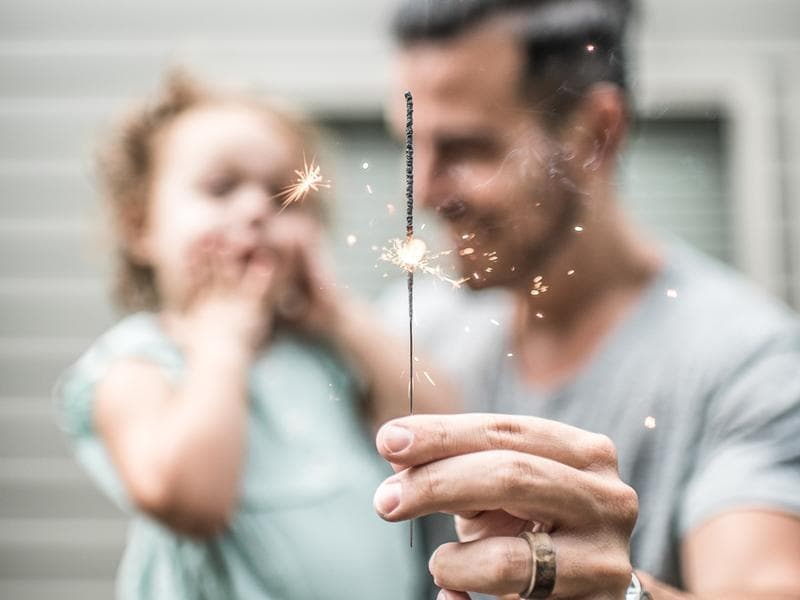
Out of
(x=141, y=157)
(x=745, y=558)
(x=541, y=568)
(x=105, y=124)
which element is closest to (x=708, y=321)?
(x=745, y=558)

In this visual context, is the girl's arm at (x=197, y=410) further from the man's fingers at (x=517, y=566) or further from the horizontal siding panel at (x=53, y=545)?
the horizontal siding panel at (x=53, y=545)

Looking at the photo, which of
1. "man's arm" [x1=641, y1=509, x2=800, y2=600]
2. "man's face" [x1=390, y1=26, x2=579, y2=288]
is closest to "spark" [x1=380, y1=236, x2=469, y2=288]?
"man's face" [x1=390, y1=26, x2=579, y2=288]

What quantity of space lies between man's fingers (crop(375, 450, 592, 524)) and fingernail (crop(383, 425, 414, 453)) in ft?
0.05

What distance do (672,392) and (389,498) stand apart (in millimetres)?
286

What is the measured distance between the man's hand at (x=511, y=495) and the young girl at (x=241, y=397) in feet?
0.47

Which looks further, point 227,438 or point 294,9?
point 294,9

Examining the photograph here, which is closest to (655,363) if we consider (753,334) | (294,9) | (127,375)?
(753,334)

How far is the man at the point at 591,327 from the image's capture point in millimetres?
451

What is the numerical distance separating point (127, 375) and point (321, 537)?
20 centimetres

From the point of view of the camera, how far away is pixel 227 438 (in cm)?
55

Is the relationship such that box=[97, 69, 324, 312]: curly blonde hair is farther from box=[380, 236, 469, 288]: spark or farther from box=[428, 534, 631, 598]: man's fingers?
box=[428, 534, 631, 598]: man's fingers

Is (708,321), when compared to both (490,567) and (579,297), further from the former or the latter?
(490,567)

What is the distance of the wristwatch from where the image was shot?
0.38m

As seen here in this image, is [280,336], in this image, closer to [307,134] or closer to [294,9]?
[307,134]
